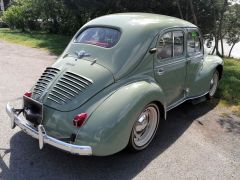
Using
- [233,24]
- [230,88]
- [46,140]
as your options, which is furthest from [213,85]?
[233,24]

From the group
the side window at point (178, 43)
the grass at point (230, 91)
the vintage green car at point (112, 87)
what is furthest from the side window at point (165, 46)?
the grass at point (230, 91)

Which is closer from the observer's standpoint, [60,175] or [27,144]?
[60,175]

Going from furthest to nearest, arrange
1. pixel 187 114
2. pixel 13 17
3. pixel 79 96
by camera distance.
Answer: pixel 13 17 → pixel 187 114 → pixel 79 96

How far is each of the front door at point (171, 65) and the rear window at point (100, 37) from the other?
2.16 ft

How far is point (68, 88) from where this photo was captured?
399 centimetres

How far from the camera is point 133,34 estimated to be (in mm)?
4434

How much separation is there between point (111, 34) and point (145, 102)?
1236 millimetres

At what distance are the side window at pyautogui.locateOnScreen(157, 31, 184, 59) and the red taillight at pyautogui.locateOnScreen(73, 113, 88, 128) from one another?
63.0 inches

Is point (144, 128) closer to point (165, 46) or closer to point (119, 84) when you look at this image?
point (119, 84)

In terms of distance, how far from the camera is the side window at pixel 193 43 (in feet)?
17.5

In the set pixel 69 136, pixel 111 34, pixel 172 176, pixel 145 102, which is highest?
pixel 111 34

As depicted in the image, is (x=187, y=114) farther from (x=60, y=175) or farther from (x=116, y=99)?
(x=60, y=175)

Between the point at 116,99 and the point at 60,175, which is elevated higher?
the point at 116,99

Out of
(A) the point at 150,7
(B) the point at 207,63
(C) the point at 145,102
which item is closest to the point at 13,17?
(A) the point at 150,7
